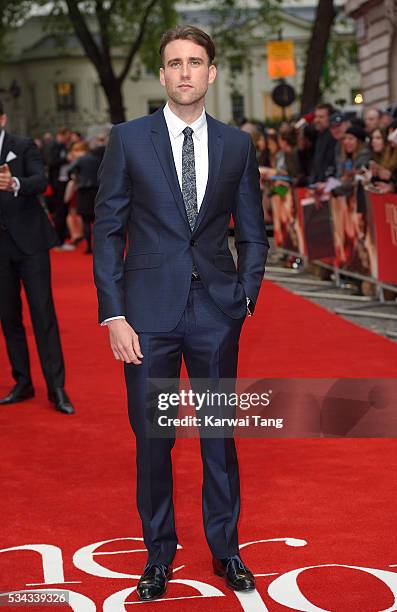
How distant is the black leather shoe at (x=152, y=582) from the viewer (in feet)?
15.9

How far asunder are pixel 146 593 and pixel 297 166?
42.0 feet

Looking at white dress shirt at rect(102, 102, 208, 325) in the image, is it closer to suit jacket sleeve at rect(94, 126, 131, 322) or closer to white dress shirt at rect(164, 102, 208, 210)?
white dress shirt at rect(164, 102, 208, 210)

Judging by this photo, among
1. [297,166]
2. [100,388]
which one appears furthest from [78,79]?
[100,388]

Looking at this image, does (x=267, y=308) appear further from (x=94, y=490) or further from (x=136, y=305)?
(x=136, y=305)

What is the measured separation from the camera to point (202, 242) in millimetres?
4738

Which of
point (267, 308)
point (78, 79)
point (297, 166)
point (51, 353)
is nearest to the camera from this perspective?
point (51, 353)

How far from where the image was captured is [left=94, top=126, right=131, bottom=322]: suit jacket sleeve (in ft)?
15.3

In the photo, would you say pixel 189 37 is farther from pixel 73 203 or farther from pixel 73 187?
pixel 73 203

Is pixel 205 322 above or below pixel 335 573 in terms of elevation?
above

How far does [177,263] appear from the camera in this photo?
469 centimetres

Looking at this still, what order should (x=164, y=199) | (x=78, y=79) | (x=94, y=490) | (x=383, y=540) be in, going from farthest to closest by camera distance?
(x=78, y=79)
(x=94, y=490)
(x=383, y=540)
(x=164, y=199)

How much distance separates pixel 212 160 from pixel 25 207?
388cm

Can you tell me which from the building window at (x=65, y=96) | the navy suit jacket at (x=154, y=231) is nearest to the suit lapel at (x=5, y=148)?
the navy suit jacket at (x=154, y=231)

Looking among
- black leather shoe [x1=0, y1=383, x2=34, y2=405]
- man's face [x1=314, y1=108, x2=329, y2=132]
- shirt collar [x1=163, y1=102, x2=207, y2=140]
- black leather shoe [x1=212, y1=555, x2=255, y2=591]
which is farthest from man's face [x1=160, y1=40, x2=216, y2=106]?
man's face [x1=314, y1=108, x2=329, y2=132]
